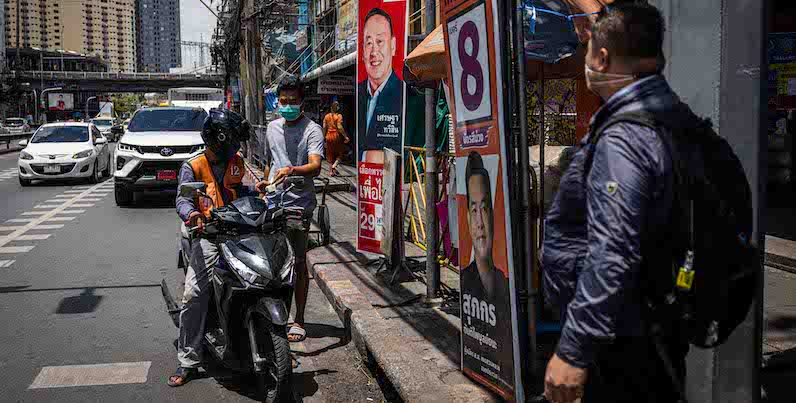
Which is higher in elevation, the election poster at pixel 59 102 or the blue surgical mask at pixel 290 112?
the election poster at pixel 59 102

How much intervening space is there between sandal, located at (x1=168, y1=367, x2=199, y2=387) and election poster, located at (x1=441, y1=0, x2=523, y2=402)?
1.88m

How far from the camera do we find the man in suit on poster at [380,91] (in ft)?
23.8

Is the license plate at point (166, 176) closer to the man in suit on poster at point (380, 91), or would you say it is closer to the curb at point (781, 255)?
the man in suit on poster at point (380, 91)

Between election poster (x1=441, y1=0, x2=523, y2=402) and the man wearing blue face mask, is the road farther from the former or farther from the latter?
election poster (x1=441, y1=0, x2=523, y2=402)

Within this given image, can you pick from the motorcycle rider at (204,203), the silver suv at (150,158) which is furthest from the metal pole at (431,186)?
the silver suv at (150,158)

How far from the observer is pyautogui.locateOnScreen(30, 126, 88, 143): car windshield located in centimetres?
1889

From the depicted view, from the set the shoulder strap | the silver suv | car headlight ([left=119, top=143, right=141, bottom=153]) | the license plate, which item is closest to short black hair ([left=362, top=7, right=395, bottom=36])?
the shoulder strap

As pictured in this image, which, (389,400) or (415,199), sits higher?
(415,199)

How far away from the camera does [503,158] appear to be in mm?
3637

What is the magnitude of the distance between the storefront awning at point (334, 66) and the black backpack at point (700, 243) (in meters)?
16.8

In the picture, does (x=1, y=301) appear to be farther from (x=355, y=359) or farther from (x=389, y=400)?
(x=389, y=400)

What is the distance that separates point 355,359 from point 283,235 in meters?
1.36

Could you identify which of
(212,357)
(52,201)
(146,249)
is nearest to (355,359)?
(212,357)

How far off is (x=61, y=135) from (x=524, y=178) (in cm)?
1816
